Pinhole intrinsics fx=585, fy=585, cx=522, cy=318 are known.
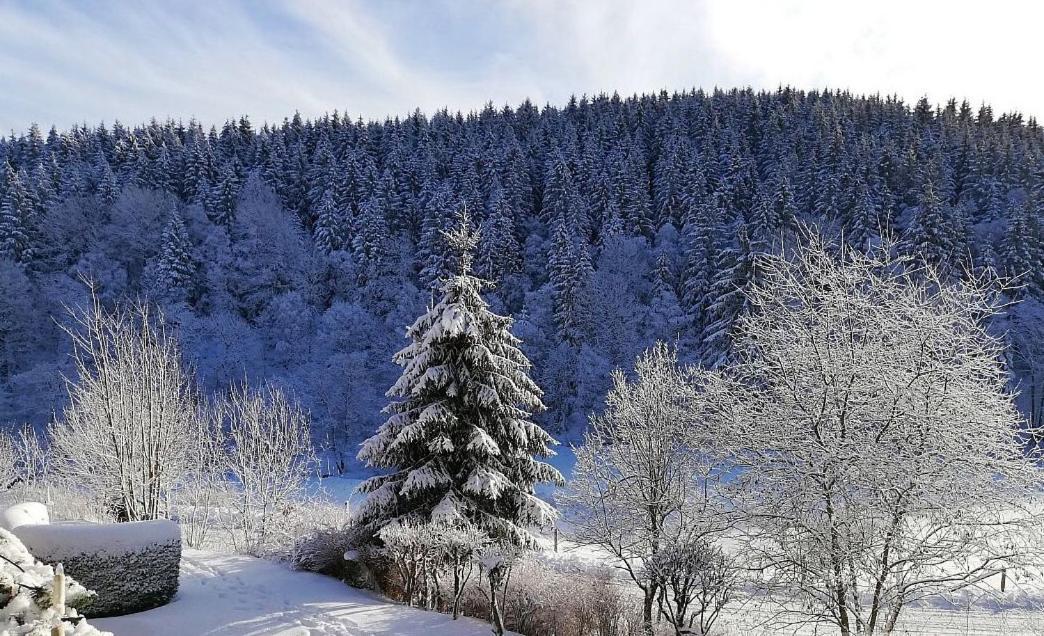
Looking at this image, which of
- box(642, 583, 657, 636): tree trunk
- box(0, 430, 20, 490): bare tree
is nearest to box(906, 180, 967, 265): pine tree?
box(642, 583, 657, 636): tree trunk

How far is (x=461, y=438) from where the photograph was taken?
1311cm

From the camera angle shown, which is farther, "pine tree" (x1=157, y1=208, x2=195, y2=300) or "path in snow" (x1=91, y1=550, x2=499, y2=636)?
"pine tree" (x1=157, y1=208, x2=195, y2=300)

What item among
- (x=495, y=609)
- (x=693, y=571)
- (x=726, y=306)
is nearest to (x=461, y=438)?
(x=495, y=609)

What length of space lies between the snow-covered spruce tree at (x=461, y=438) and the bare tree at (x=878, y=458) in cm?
493

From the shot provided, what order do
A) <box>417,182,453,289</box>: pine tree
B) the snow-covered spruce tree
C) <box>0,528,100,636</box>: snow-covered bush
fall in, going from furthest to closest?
<box>417,182,453,289</box>: pine tree, the snow-covered spruce tree, <box>0,528,100,636</box>: snow-covered bush

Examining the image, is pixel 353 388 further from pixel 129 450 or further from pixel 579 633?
pixel 579 633

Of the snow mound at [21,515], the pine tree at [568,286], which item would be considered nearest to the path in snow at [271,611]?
the snow mound at [21,515]

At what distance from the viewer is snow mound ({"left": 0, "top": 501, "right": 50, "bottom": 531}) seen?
9328mm

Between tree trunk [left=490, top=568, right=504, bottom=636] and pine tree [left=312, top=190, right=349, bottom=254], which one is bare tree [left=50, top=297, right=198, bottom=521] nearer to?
tree trunk [left=490, top=568, right=504, bottom=636]

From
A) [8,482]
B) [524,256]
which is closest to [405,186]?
[524,256]

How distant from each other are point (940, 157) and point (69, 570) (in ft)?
251

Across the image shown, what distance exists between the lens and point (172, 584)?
1026 cm

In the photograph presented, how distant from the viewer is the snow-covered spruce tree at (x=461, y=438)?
1262 cm

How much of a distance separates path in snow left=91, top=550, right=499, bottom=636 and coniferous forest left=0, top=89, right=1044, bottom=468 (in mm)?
28888
